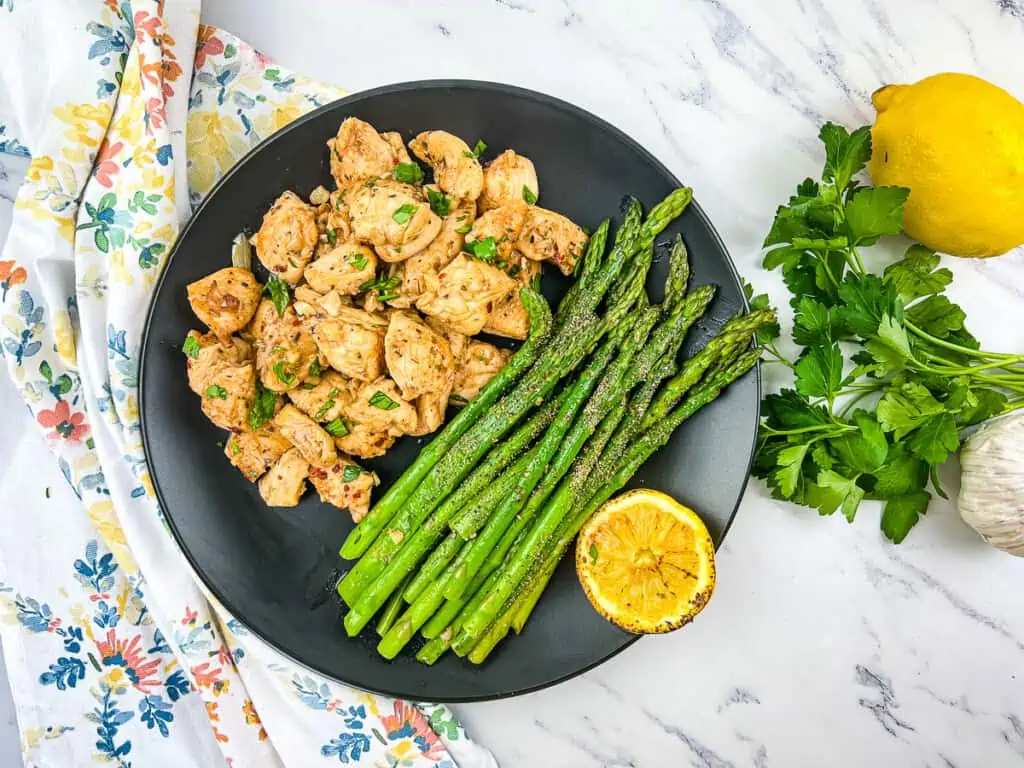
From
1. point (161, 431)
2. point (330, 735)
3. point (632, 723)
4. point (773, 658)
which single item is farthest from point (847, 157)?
point (330, 735)

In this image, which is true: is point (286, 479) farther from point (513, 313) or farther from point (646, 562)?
point (646, 562)

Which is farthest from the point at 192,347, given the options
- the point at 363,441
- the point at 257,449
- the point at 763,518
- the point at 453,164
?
the point at 763,518

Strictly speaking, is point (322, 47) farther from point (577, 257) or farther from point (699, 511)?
point (699, 511)

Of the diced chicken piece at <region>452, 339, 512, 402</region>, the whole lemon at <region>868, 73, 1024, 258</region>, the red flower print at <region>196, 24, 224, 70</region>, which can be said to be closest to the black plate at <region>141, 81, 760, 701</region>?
the diced chicken piece at <region>452, 339, 512, 402</region>

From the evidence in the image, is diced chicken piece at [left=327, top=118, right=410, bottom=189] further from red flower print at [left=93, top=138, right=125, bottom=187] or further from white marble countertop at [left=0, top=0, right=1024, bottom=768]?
red flower print at [left=93, top=138, right=125, bottom=187]

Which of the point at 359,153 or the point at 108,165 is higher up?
the point at 359,153

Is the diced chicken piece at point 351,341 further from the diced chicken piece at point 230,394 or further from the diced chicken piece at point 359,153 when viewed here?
the diced chicken piece at point 359,153

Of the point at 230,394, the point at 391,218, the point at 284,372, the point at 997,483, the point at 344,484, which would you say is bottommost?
the point at 344,484

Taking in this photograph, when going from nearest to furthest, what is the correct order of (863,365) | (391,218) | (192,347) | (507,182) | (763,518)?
1. (391,218)
2. (192,347)
3. (507,182)
4. (863,365)
5. (763,518)
